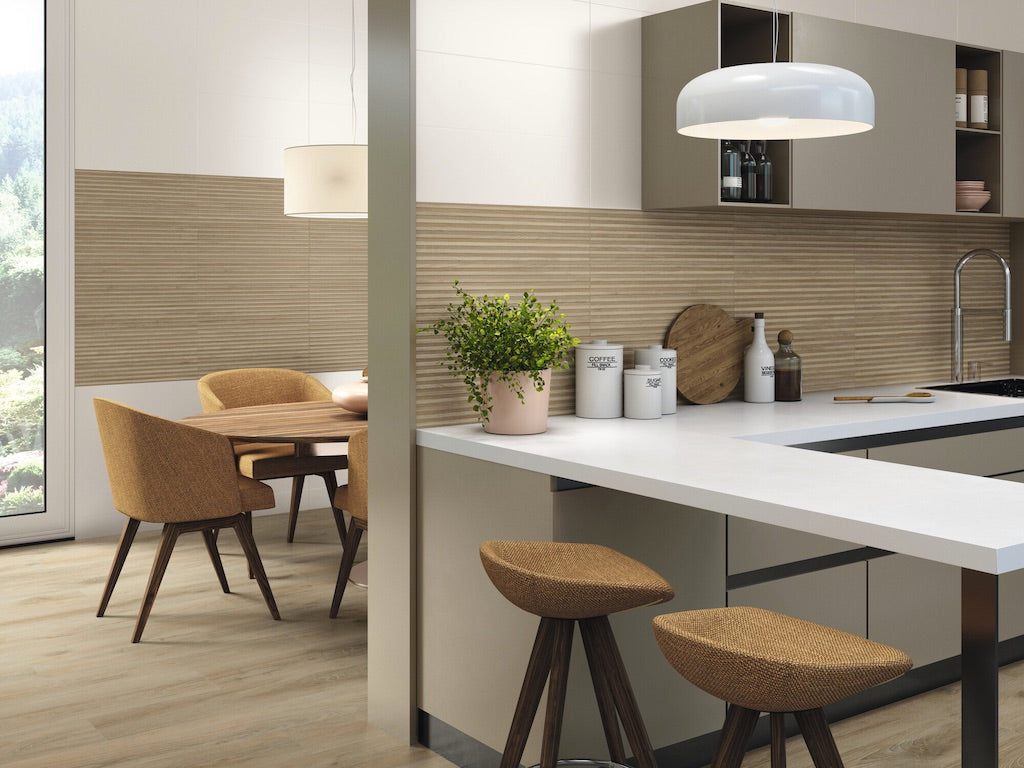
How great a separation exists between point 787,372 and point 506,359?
117cm

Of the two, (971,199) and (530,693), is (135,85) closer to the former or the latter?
(971,199)

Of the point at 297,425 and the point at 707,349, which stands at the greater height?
the point at 707,349

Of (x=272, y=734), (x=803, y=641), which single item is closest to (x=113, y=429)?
(x=272, y=734)

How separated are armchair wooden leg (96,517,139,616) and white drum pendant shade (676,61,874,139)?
2708 mm

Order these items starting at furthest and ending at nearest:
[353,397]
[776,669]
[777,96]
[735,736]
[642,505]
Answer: [353,397], [642,505], [777,96], [735,736], [776,669]

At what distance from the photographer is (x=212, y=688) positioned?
349 centimetres

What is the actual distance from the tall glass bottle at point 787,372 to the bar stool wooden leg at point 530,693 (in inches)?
63.9

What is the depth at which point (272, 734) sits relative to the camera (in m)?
3.13

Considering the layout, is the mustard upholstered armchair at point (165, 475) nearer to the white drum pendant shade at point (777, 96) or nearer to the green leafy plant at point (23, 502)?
the green leafy plant at point (23, 502)

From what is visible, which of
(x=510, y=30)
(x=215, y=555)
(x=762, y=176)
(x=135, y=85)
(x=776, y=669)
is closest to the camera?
(x=776, y=669)

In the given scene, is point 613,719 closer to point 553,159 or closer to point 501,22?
point 553,159

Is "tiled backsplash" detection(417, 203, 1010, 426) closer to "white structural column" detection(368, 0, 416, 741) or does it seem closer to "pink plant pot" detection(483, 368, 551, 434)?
"white structural column" detection(368, 0, 416, 741)

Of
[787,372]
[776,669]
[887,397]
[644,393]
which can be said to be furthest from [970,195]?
[776,669]

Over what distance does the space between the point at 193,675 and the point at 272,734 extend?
59 cm
